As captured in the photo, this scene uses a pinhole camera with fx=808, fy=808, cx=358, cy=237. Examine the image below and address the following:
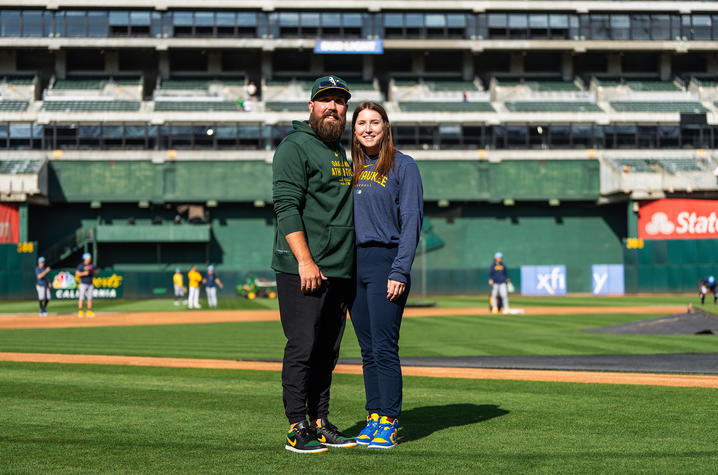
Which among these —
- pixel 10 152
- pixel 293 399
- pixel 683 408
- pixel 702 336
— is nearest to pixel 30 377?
pixel 293 399

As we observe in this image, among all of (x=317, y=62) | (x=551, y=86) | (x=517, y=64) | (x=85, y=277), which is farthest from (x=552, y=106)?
(x=85, y=277)

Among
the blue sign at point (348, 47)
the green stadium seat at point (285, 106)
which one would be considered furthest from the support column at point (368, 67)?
the green stadium seat at point (285, 106)

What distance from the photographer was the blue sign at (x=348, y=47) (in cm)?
5638

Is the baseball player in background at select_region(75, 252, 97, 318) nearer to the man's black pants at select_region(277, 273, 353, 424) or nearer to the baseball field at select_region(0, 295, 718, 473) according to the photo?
the baseball field at select_region(0, 295, 718, 473)

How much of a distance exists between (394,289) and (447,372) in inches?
213

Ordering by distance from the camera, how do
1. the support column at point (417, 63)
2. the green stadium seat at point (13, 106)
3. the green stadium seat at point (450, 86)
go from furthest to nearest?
1. the support column at point (417, 63)
2. the green stadium seat at point (450, 86)
3. the green stadium seat at point (13, 106)

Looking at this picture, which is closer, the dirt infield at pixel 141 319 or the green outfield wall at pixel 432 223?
the dirt infield at pixel 141 319

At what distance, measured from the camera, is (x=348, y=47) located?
5659 cm

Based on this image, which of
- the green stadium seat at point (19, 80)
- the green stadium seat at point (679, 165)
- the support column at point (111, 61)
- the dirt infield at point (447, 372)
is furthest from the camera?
the support column at point (111, 61)

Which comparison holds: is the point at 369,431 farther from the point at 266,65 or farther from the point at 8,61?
the point at 8,61

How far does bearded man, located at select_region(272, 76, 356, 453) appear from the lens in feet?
17.3

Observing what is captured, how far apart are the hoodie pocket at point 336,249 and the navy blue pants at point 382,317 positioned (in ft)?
0.53

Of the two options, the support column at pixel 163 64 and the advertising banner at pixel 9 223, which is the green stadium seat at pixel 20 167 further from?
the support column at pixel 163 64

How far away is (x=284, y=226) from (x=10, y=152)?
49648 millimetres
